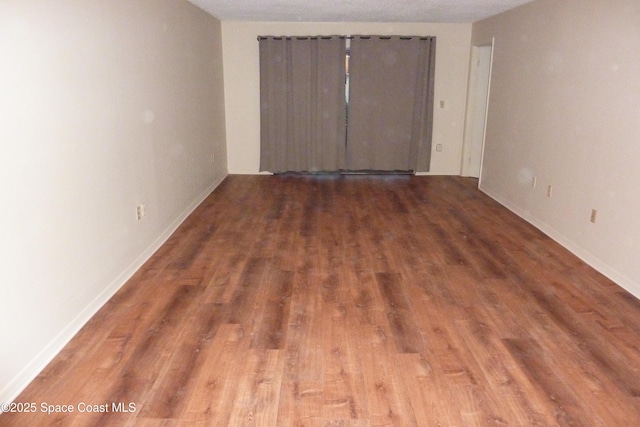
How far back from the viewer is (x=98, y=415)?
2014 millimetres

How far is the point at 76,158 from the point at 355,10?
388cm

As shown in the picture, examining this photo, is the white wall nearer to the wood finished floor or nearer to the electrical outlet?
the electrical outlet

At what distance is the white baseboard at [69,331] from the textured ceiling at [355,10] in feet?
8.87

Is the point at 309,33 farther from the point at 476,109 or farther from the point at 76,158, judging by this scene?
the point at 76,158

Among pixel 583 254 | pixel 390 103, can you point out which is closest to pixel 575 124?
pixel 583 254

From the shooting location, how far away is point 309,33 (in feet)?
22.3

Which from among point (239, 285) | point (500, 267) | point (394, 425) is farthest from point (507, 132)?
point (394, 425)

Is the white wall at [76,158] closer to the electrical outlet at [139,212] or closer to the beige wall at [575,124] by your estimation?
the electrical outlet at [139,212]

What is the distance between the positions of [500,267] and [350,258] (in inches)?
45.0

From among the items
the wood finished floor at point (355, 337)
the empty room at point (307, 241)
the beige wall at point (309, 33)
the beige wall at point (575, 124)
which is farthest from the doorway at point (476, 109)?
the wood finished floor at point (355, 337)

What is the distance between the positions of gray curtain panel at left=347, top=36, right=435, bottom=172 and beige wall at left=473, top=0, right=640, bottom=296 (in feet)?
4.28

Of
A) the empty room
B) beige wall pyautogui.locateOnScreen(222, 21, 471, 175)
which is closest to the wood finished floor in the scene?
the empty room

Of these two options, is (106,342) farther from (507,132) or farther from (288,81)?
(288,81)

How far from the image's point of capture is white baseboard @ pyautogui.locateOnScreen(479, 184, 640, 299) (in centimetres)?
328
